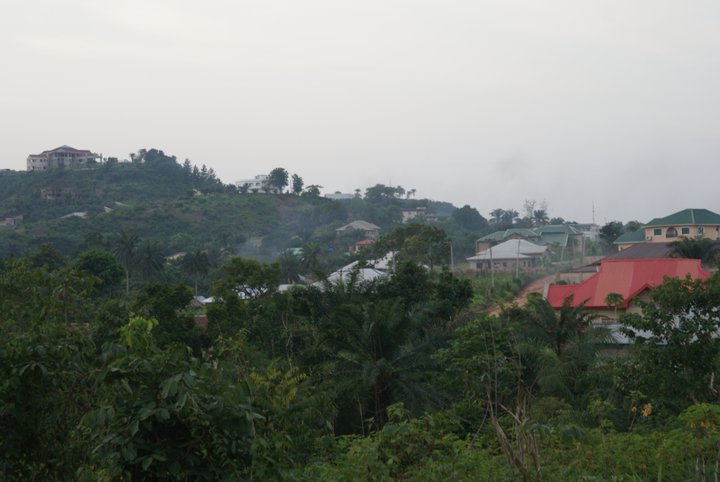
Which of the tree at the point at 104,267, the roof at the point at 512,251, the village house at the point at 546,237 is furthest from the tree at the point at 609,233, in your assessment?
the tree at the point at 104,267

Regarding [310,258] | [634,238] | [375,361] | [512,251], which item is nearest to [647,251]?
[634,238]

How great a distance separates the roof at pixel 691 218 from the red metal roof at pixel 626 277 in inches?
936

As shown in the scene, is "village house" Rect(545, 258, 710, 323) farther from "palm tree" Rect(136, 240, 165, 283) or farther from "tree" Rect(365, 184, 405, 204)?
"tree" Rect(365, 184, 405, 204)

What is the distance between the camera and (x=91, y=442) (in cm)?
421

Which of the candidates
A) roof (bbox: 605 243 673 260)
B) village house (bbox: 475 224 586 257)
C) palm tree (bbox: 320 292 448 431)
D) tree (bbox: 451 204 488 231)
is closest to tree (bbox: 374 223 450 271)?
roof (bbox: 605 243 673 260)

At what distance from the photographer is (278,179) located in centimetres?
9162

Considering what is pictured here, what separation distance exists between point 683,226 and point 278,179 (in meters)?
51.8

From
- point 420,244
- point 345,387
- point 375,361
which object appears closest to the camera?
point 345,387

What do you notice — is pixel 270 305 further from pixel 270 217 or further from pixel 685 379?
pixel 270 217

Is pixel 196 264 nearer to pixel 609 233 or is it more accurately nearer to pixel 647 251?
pixel 647 251

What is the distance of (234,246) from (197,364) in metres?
64.0

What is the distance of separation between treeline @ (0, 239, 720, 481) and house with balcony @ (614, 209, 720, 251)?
114 ft

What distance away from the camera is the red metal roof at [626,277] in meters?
26.0

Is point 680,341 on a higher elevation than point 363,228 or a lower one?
lower
